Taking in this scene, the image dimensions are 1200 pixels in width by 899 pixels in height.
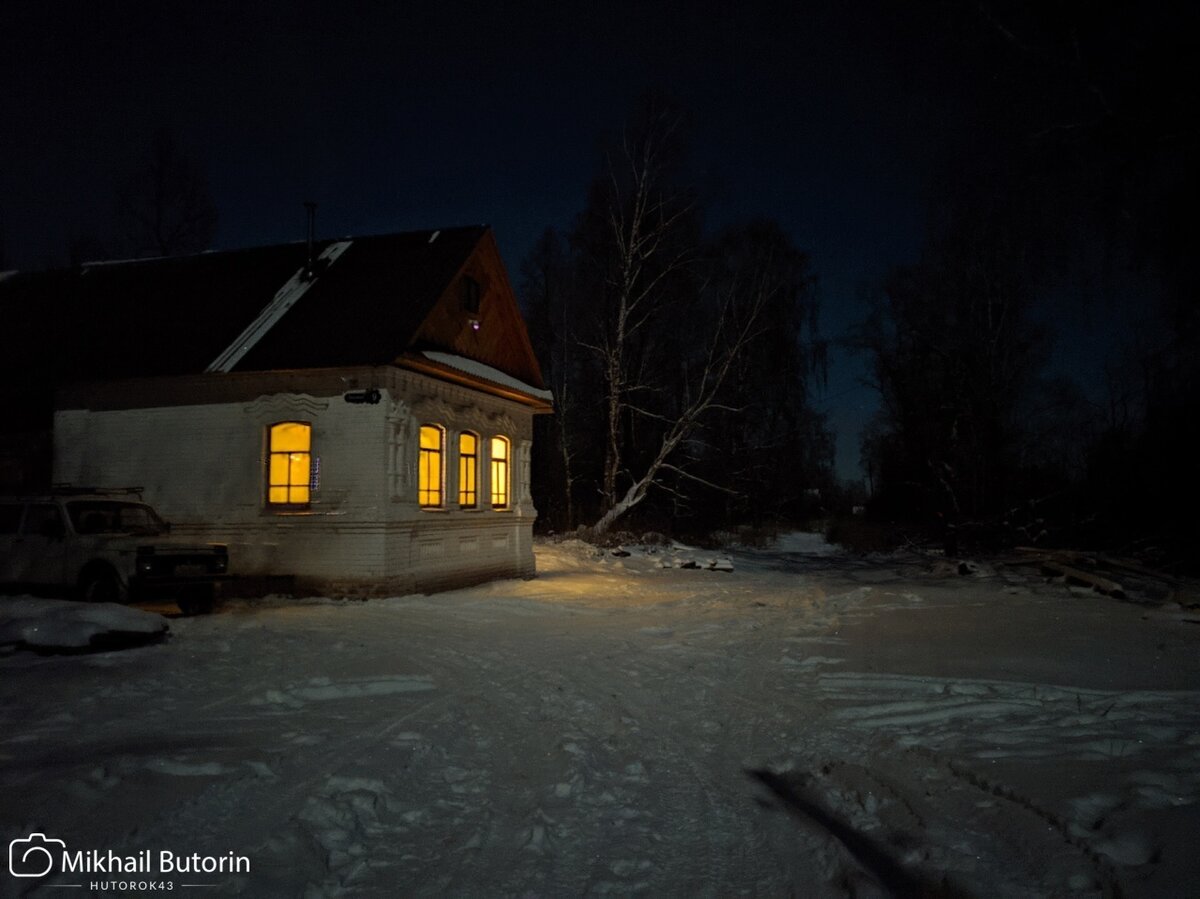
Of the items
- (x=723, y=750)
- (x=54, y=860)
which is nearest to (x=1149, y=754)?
(x=723, y=750)

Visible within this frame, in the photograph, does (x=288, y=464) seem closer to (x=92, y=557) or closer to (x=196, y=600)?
(x=196, y=600)

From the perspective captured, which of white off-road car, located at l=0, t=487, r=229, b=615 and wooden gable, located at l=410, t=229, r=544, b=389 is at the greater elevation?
wooden gable, located at l=410, t=229, r=544, b=389

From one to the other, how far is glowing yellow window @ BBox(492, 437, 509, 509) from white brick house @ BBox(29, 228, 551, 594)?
1.05 meters

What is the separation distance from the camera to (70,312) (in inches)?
720

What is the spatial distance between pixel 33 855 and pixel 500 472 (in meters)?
15.9

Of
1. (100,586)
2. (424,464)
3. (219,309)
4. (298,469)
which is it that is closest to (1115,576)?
(424,464)

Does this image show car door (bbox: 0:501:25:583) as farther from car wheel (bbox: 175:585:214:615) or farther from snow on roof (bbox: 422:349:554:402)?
snow on roof (bbox: 422:349:554:402)

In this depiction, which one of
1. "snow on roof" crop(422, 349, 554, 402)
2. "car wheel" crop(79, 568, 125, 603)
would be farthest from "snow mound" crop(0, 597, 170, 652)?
"snow on roof" crop(422, 349, 554, 402)

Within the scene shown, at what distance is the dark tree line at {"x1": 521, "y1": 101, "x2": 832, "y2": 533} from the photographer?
1053 inches

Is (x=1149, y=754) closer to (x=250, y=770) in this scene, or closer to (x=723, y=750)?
(x=723, y=750)

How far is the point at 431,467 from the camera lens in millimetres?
16641

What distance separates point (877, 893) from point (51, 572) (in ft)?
43.5

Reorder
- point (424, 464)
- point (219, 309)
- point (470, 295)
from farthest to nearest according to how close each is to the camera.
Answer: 1. point (470, 295)
2. point (219, 309)
3. point (424, 464)

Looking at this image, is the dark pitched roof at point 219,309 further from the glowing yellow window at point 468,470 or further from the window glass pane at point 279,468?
the glowing yellow window at point 468,470
